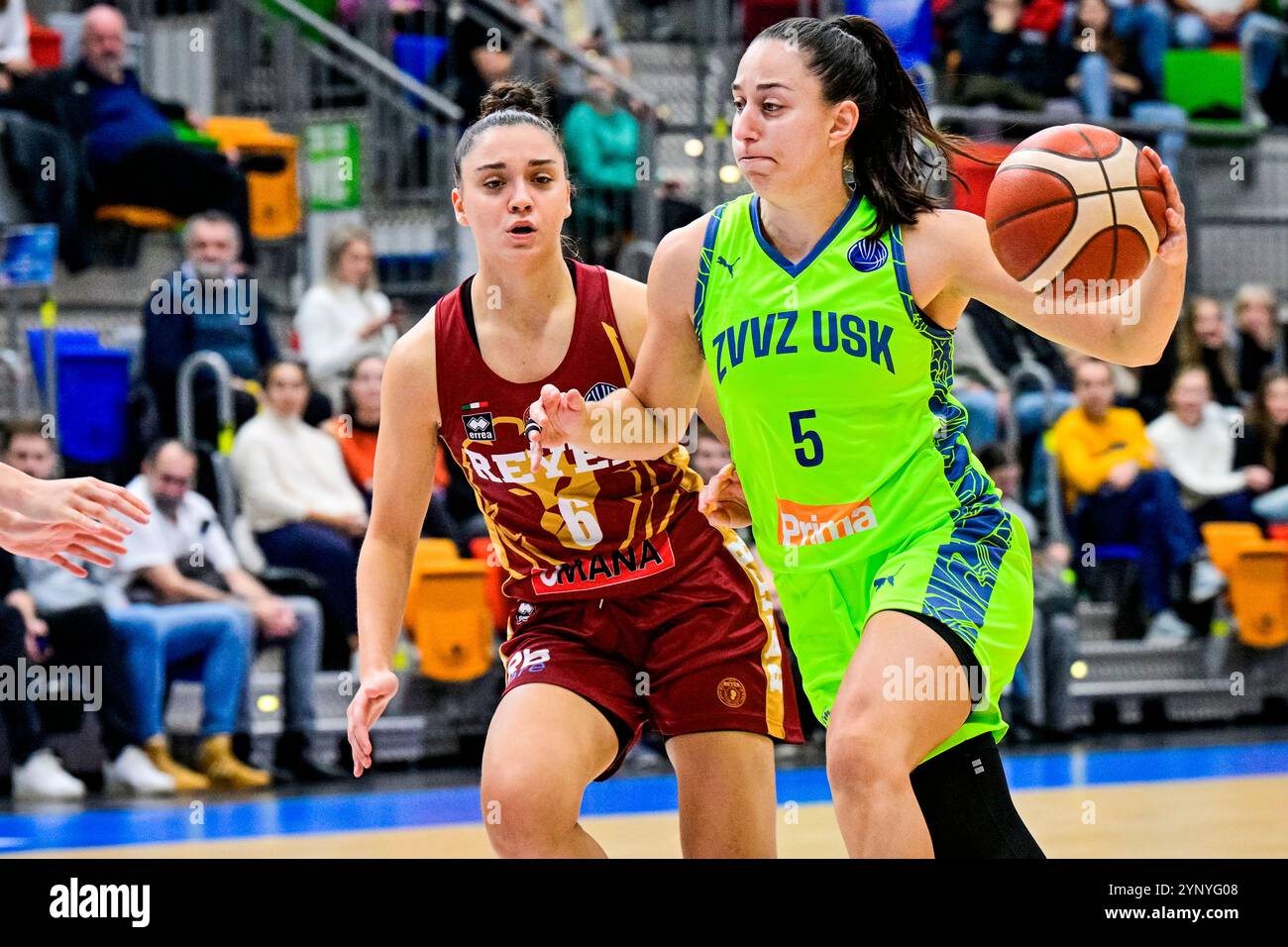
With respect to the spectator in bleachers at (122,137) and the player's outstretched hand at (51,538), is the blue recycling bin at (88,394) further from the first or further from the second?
the player's outstretched hand at (51,538)

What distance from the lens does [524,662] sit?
3.85 m

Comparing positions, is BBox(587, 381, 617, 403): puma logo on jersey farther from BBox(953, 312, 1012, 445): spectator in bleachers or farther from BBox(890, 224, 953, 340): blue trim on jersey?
BBox(953, 312, 1012, 445): spectator in bleachers

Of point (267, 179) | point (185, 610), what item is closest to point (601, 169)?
point (267, 179)

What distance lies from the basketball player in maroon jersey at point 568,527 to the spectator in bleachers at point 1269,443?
6.35 meters

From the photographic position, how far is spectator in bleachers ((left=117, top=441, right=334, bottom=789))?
291 inches

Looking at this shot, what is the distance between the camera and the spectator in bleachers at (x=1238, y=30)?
12828 millimetres

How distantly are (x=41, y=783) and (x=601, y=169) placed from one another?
A: 4566mm

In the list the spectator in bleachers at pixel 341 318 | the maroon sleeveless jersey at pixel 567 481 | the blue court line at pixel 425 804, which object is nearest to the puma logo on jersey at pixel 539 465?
the maroon sleeveless jersey at pixel 567 481

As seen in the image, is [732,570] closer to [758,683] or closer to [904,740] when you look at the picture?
[758,683]

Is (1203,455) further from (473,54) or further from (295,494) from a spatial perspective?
(295,494)

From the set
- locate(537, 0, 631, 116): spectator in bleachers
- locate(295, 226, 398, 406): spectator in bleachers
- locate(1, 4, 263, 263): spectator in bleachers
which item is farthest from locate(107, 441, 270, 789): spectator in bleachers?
locate(537, 0, 631, 116): spectator in bleachers

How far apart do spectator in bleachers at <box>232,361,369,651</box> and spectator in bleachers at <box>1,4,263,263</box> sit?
152cm

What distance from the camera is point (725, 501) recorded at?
381 cm
